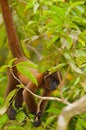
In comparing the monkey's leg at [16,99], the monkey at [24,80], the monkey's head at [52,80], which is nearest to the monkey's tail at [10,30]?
the monkey at [24,80]

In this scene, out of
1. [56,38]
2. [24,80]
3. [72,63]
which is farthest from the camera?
[24,80]

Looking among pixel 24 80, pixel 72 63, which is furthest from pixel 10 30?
pixel 72 63

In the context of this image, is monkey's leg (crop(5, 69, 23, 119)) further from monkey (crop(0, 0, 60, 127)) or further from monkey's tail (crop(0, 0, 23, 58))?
monkey's tail (crop(0, 0, 23, 58))

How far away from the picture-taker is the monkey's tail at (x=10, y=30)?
190 centimetres

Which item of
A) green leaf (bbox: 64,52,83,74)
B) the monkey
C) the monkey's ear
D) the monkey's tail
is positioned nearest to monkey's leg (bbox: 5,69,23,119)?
the monkey

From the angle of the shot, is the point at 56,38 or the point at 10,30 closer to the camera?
the point at 56,38

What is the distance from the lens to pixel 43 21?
181cm

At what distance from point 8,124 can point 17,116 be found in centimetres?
19

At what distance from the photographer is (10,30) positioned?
6.50 ft

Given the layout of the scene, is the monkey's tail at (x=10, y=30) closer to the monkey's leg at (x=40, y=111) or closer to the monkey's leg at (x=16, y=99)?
the monkey's leg at (x=16, y=99)

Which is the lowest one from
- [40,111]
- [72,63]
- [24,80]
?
[40,111]

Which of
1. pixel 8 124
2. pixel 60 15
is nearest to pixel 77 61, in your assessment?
pixel 60 15

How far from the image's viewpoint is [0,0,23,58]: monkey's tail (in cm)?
190

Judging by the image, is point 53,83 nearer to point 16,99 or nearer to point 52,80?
point 52,80
